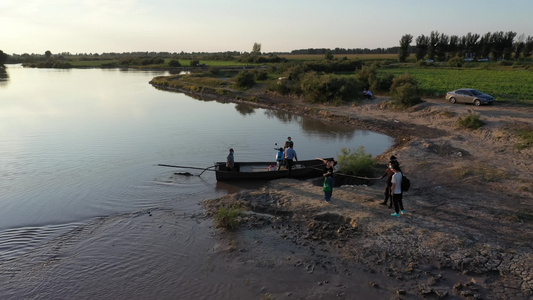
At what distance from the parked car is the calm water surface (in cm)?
885

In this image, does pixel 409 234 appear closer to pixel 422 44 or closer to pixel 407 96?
pixel 407 96

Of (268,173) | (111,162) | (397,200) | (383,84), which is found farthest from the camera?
(383,84)

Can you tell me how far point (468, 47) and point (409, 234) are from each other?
345 ft

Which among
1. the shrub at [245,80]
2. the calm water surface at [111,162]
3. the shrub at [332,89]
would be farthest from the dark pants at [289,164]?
the shrub at [245,80]

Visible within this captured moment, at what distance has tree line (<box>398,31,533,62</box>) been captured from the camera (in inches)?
3590

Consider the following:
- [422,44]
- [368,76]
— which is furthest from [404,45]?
[368,76]

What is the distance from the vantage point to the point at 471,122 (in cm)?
2252

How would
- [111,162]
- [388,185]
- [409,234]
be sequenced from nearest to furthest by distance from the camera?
[409,234] → [388,185] → [111,162]

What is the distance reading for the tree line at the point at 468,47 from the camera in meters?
91.2

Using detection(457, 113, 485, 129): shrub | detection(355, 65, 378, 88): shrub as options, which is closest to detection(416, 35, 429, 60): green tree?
detection(355, 65, 378, 88): shrub

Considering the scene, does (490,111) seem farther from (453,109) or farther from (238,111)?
(238,111)

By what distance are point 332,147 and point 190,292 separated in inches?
600

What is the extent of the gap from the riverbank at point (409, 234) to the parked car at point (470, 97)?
37.5 ft

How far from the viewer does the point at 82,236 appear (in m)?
11.3
